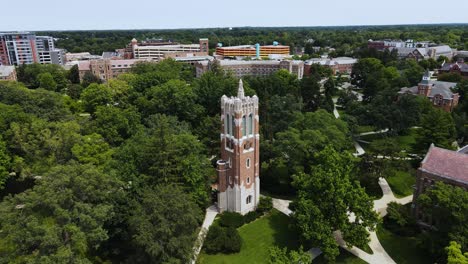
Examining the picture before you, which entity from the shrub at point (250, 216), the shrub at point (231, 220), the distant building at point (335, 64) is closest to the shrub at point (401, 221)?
the shrub at point (250, 216)

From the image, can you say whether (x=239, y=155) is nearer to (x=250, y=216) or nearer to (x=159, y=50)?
(x=250, y=216)

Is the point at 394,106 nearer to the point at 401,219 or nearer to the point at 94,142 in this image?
the point at 401,219

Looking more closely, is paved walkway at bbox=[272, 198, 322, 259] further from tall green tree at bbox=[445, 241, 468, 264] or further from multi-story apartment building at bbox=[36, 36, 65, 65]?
multi-story apartment building at bbox=[36, 36, 65, 65]

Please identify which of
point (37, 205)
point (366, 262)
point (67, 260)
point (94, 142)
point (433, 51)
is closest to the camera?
point (67, 260)

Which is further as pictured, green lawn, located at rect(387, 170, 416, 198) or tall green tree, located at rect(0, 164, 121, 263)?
green lawn, located at rect(387, 170, 416, 198)

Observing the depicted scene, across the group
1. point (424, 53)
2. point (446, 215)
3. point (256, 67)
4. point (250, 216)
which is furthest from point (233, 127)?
point (424, 53)

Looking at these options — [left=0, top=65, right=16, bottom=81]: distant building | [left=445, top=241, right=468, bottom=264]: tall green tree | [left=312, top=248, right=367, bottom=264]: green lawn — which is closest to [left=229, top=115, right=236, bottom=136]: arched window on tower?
[left=312, top=248, right=367, bottom=264]: green lawn

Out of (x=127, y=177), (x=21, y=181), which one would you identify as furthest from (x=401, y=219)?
(x=21, y=181)
